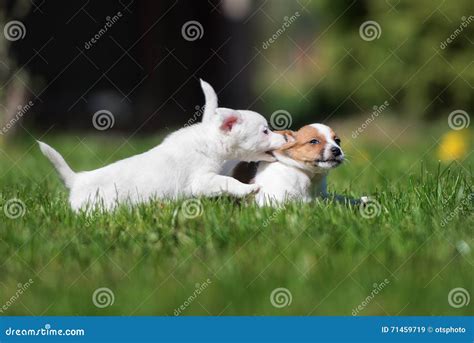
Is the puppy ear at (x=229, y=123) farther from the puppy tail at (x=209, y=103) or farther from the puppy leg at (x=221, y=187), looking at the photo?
the puppy leg at (x=221, y=187)

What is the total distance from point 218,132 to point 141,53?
8550 mm

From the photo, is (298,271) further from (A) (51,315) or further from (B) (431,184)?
(B) (431,184)

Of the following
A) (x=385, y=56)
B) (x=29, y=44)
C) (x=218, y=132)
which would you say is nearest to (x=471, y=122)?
(x=385, y=56)

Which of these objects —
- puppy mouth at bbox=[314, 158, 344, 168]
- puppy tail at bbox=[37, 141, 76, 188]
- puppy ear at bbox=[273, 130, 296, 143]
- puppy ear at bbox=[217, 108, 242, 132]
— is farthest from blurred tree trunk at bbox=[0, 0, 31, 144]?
puppy mouth at bbox=[314, 158, 344, 168]

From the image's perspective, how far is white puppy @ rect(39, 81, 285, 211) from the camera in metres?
4.53

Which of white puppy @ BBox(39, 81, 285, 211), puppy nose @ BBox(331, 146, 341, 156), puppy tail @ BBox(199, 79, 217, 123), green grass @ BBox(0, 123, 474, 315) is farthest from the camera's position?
puppy tail @ BBox(199, 79, 217, 123)

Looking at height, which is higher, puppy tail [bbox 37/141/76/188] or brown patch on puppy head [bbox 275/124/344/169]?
brown patch on puppy head [bbox 275/124/344/169]

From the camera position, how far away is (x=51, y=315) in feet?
10.7

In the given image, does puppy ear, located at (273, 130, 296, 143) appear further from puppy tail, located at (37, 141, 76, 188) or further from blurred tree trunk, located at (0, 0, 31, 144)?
blurred tree trunk, located at (0, 0, 31, 144)

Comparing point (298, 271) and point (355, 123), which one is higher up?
point (355, 123)

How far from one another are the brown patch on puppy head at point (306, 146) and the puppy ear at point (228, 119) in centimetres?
31

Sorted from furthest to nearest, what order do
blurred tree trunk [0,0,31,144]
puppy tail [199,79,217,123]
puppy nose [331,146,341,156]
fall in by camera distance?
blurred tree trunk [0,0,31,144], puppy tail [199,79,217,123], puppy nose [331,146,341,156]

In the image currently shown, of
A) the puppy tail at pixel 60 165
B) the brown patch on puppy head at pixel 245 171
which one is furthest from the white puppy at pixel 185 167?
the brown patch on puppy head at pixel 245 171

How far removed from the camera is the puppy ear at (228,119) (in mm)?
4629
